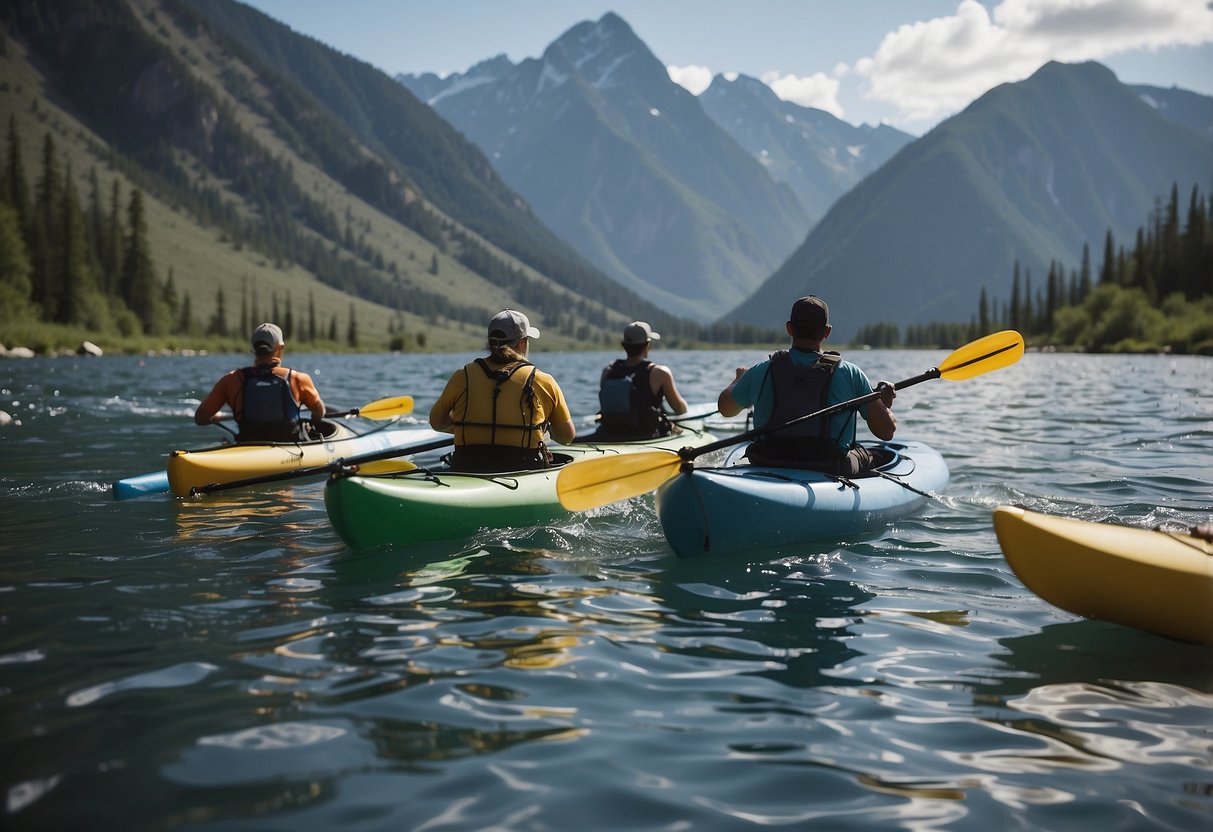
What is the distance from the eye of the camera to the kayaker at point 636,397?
1209 cm

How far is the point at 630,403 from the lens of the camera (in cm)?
1231

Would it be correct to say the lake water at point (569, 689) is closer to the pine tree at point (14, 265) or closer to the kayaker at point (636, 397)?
the kayaker at point (636, 397)

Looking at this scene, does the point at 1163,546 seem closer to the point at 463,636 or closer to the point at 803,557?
the point at 803,557

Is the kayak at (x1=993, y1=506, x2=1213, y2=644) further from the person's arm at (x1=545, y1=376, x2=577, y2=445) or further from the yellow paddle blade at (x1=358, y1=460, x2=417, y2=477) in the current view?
the yellow paddle blade at (x1=358, y1=460, x2=417, y2=477)

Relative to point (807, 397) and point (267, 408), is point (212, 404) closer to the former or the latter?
point (267, 408)

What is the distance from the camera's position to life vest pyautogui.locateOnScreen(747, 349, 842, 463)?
845 cm

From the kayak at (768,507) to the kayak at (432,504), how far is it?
1.68 m

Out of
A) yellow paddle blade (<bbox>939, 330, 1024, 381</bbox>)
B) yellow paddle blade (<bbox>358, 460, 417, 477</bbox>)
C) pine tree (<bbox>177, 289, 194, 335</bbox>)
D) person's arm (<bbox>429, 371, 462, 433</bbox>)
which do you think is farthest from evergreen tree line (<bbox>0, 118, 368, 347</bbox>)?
yellow paddle blade (<bbox>939, 330, 1024, 381</bbox>)

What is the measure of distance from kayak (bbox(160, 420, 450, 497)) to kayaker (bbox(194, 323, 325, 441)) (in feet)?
1.02

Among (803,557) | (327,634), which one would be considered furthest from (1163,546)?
(327,634)

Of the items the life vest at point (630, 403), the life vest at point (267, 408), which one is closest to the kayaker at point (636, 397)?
the life vest at point (630, 403)

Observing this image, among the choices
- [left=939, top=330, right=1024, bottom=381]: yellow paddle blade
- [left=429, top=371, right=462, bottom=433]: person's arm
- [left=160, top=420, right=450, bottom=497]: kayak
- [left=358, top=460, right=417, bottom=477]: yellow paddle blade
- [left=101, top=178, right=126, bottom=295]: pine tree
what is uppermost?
[left=101, top=178, right=126, bottom=295]: pine tree

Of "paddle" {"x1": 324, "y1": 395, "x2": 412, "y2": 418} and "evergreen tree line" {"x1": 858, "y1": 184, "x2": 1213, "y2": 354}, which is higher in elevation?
"evergreen tree line" {"x1": 858, "y1": 184, "x2": 1213, "y2": 354}

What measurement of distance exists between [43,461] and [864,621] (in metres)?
13.3
